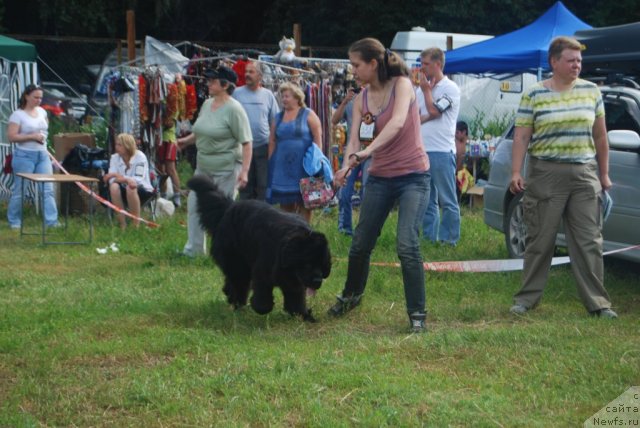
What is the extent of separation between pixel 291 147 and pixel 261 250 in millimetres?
3112

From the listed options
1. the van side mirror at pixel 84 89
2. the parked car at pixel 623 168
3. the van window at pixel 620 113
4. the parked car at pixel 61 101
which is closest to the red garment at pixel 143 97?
the parked car at pixel 623 168

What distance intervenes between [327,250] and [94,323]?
172 cm

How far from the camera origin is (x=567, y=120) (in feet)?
22.5

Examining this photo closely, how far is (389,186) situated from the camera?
6.68 metres

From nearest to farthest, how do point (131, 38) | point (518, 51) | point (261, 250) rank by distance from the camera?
point (261, 250)
point (518, 51)
point (131, 38)

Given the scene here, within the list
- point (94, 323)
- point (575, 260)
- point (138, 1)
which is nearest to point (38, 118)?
point (94, 323)

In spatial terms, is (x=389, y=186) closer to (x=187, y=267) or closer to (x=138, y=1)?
(x=187, y=267)

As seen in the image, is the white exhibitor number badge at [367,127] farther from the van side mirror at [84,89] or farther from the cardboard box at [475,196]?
the van side mirror at [84,89]

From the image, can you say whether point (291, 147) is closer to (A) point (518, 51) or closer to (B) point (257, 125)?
(B) point (257, 125)

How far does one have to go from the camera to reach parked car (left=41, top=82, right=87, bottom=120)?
21000 millimetres

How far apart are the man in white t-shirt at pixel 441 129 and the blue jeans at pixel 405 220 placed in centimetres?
345

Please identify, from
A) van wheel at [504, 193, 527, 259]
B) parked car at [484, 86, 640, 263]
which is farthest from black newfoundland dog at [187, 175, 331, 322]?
van wheel at [504, 193, 527, 259]

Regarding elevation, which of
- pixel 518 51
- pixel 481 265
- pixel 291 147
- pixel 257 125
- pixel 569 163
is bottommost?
pixel 481 265

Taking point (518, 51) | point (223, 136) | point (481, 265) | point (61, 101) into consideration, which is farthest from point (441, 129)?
point (61, 101)
